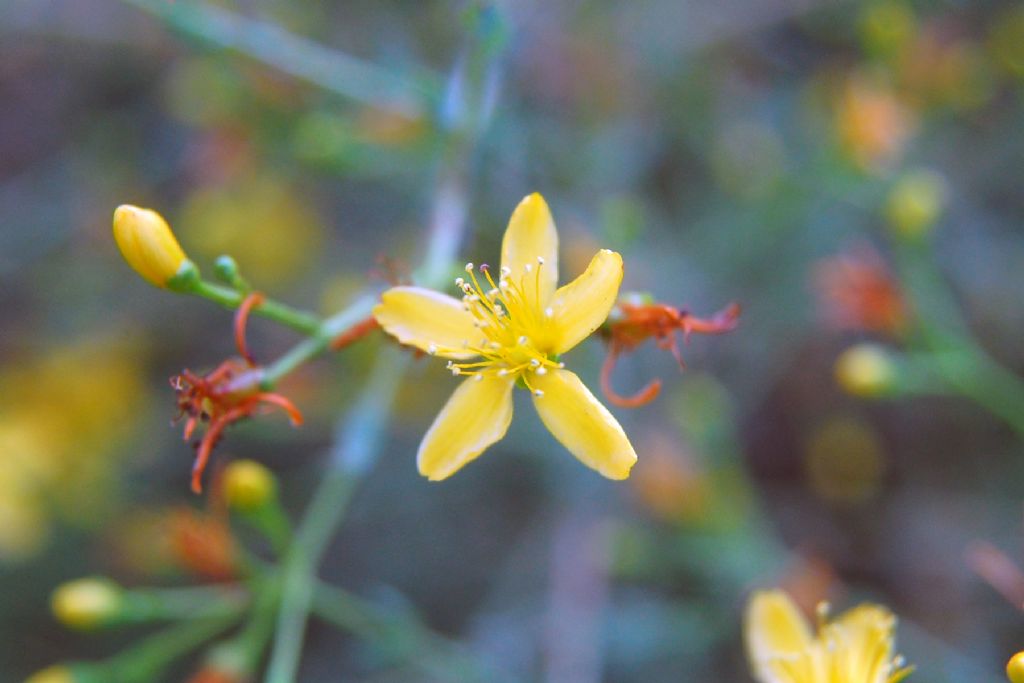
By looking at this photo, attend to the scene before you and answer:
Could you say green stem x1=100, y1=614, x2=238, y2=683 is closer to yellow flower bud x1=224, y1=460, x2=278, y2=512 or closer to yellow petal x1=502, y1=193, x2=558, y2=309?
yellow flower bud x1=224, y1=460, x2=278, y2=512

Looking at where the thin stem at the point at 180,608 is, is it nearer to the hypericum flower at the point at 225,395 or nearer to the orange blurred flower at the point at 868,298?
the hypericum flower at the point at 225,395

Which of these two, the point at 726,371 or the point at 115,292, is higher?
the point at 115,292

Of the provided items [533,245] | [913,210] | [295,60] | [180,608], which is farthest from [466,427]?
[913,210]

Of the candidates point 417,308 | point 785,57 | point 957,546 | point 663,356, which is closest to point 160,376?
point 663,356

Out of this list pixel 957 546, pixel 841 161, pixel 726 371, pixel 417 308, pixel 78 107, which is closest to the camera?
pixel 417 308

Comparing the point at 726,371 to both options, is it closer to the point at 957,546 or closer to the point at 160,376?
the point at 957,546

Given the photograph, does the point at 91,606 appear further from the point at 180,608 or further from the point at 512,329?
the point at 512,329

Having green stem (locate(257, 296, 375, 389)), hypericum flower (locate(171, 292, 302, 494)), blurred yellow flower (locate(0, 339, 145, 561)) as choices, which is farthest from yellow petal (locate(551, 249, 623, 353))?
blurred yellow flower (locate(0, 339, 145, 561))
